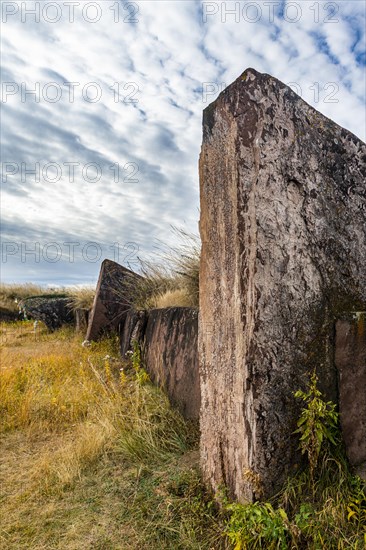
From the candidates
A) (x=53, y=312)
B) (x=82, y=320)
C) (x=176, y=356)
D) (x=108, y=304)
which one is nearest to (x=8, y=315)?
(x=53, y=312)

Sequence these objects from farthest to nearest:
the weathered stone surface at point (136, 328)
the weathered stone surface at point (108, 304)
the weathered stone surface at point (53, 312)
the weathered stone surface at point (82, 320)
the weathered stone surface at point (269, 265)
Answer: the weathered stone surface at point (53, 312)
the weathered stone surface at point (82, 320)
the weathered stone surface at point (108, 304)
the weathered stone surface at point (136, 328)
the weathered stone surface at point (269, 265)

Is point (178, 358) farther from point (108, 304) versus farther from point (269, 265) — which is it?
point (108, 304)

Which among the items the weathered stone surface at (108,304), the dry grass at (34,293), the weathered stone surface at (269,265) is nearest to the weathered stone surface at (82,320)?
the dry grass at (34,293)

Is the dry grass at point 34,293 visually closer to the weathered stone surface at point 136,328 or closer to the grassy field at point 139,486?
the weathered stone surface at point 136,328

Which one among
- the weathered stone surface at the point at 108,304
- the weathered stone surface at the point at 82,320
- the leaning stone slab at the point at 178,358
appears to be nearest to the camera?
the leaning stone slab at the point at 178,358

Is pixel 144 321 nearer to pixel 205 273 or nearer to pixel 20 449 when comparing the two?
pixel 20 449

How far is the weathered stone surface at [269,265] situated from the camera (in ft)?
6.72

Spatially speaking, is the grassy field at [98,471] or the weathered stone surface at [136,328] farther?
the weathered stone surface at [136,328]

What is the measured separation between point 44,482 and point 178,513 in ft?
3.46

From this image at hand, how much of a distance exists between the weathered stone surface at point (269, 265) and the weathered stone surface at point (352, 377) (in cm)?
5

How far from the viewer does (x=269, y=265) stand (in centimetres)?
206

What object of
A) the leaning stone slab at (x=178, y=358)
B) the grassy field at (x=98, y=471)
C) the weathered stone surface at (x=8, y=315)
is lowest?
the grassy field at (x=98, y=471)

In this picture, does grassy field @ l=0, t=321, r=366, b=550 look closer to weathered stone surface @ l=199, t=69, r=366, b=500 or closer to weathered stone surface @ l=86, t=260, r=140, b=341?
weathered stone surface @ l=199, t=69, r=366, b=500

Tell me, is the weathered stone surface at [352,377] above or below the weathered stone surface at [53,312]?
below
